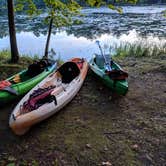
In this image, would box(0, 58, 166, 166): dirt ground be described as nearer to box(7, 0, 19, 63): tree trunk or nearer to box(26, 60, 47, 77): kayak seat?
box(26, 60, 47, 77): kayak seat

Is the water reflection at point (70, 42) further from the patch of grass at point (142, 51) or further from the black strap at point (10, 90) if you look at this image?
the black strap at point (10, 90)

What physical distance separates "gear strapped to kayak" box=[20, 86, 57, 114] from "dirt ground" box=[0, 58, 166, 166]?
272mm

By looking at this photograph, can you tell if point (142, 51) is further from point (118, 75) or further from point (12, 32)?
point (118, 75)

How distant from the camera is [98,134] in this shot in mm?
3779

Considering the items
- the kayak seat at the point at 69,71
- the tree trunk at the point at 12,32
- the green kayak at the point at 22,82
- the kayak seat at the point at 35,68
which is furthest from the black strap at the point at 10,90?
the tree trunk at the point at 12,32

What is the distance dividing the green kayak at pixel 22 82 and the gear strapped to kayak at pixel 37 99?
0.41 meters

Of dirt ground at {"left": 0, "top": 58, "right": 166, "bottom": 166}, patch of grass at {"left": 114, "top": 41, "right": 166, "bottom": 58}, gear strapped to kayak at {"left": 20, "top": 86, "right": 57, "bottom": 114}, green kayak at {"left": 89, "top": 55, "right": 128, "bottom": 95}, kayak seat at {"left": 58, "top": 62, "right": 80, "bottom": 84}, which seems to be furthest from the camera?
patch of grass at {"left": 114, "top": 41, "right": 166, "bottom": 58}

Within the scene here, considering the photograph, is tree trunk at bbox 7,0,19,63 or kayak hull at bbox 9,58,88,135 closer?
kayak hull at bbox 9,58,88,135

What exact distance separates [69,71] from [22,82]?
1.01m

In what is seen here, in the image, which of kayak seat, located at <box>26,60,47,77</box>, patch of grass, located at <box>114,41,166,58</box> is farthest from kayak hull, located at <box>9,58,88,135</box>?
patch of grass, located at <box>114,41,166,58</box>

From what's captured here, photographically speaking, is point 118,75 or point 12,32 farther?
point 12,32

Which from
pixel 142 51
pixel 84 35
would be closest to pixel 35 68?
pixel 142 51

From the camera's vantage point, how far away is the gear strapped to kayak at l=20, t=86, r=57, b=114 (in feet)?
13.1

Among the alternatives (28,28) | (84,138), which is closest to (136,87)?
(84,138)
